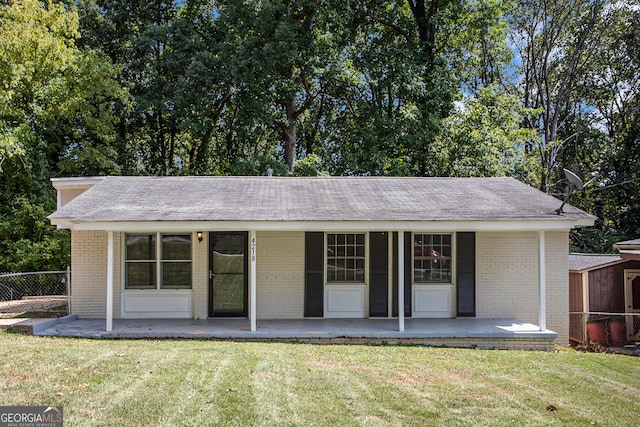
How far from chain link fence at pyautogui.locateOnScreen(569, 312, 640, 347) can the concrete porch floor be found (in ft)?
7.39

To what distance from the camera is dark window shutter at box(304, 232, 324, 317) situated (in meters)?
10.5

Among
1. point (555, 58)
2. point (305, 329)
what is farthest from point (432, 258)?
point (555, 58)

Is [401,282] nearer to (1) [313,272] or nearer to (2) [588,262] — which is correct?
(1) [313,272]

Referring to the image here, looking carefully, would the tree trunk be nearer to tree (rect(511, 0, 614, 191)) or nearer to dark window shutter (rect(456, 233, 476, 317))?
tree (rect(511, 0, 614, 191))

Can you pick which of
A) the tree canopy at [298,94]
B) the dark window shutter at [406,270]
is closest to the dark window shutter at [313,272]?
the dark window shutter at [406,270]

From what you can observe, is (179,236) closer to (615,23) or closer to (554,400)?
(554,400)

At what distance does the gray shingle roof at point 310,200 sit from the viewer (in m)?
9.18

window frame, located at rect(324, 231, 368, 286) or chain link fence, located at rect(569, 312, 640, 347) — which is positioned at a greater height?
window frame, located at rect(324, 231, 368, 286)

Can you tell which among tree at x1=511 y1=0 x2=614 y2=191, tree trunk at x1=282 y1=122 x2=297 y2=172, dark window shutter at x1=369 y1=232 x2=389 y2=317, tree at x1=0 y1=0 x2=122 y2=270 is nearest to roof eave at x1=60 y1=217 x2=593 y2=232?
dark window shutter at x1=369 y1=232 x2=389 y2=317

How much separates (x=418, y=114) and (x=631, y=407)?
14.5 m

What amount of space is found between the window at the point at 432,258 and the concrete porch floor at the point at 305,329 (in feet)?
3.12

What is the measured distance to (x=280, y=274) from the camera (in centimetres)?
1063

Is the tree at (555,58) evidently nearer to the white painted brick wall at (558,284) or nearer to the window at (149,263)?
the white painted brick wall at (558,284)

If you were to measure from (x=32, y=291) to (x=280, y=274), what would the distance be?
30.9 ft
